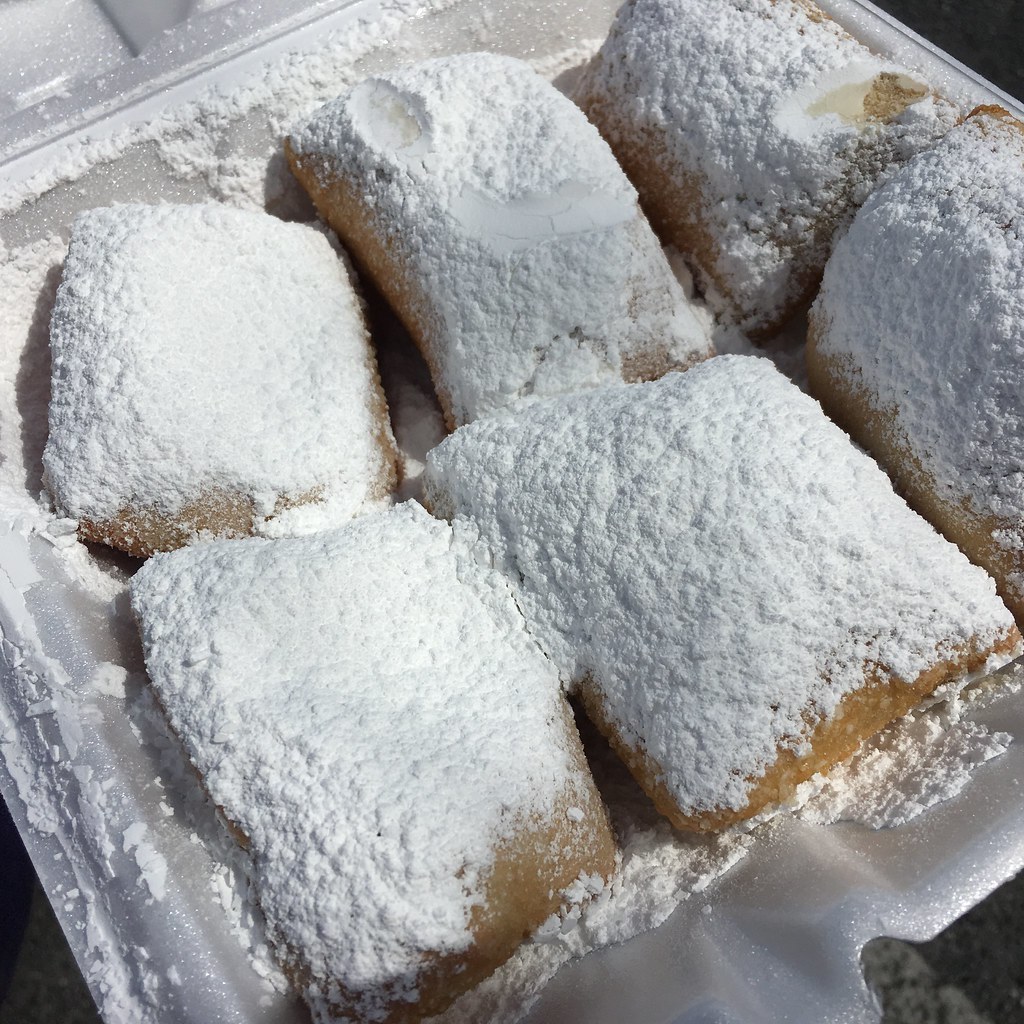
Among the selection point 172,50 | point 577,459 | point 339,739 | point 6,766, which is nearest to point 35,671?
point 6,766

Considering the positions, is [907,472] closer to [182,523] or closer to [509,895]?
[509,895]

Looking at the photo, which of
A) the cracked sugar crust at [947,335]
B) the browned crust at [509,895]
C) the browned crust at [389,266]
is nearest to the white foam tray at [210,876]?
the browned crust at [509,895]

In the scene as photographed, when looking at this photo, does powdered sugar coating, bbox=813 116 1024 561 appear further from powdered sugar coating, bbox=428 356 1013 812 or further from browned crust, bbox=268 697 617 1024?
browned crust, bbox=268 697 617 1024

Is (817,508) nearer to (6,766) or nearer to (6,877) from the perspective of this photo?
(6,766)

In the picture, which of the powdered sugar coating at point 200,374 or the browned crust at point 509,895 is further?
the powdered sugar coating at point 200,374

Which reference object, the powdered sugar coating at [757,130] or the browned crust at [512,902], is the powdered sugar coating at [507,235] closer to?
the powdered sugar coating at [757,130]

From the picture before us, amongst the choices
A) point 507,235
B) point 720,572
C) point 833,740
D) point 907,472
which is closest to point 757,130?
point 507,235
